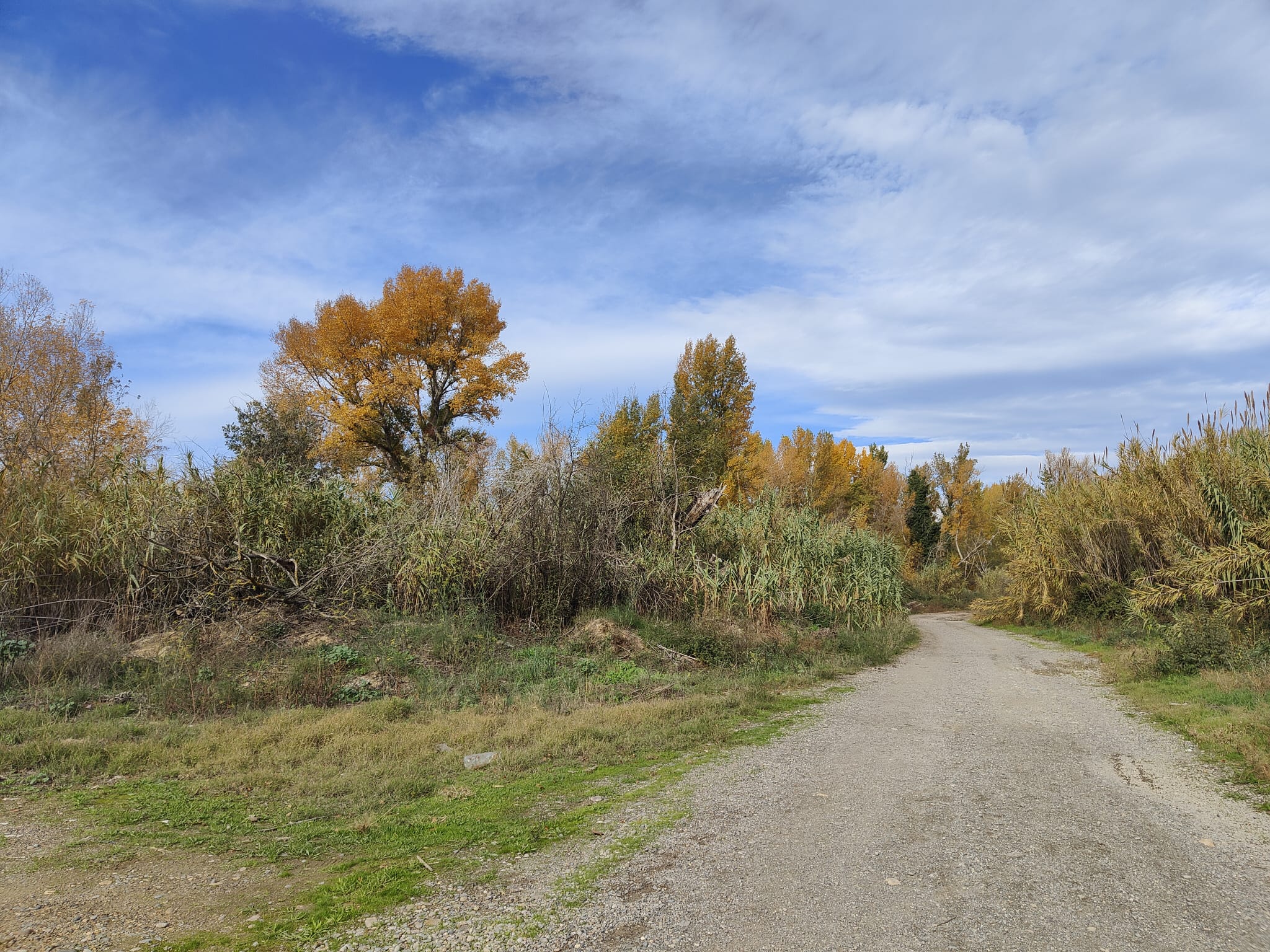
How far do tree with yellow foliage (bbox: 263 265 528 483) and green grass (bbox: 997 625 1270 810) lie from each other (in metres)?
23.6

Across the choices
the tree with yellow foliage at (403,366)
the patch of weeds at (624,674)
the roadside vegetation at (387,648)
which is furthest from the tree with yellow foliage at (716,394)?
the patch of weeds at (624,674)

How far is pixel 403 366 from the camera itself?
29.8 meters

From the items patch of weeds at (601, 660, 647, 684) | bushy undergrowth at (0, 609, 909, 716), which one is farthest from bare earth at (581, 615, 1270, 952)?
bushy undergrowth at (0, 609, 909, 716)

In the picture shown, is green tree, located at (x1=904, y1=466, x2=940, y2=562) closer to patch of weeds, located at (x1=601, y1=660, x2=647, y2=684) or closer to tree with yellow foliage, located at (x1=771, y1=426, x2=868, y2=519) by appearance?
tree with yellow foliage, located at (x1=771, y1=426, x2=868, y2=519)

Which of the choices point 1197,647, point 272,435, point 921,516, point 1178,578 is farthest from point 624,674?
point 921,516

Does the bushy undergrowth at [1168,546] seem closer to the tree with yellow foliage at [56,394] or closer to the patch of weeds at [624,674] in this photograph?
the patch of weeds at [624,674]

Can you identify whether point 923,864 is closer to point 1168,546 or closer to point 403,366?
point 1168,546

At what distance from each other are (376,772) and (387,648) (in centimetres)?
383

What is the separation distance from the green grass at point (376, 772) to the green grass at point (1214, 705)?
394 cm

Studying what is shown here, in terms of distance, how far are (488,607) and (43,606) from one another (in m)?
6.12

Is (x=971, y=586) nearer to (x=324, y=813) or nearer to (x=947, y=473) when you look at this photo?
(x=947, y=473)

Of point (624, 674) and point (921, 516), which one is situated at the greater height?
point (921, 516)

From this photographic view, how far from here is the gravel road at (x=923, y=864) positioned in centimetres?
→ 323

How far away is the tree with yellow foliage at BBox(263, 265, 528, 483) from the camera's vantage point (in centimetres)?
2938
